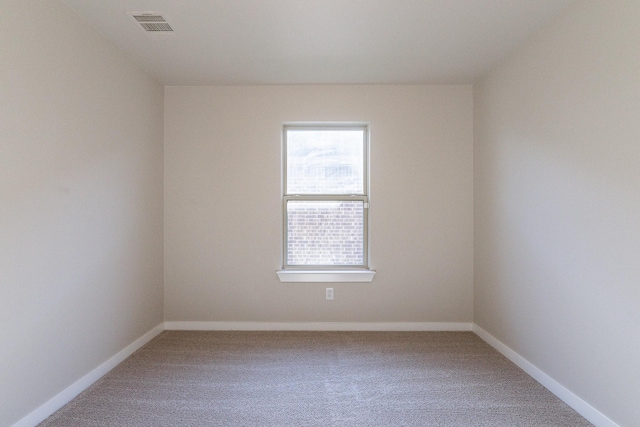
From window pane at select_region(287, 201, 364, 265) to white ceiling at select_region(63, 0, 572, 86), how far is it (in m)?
1.27

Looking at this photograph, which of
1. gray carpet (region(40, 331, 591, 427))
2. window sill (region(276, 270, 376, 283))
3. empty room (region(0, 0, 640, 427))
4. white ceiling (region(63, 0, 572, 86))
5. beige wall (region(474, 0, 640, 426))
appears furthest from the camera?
window sill (region(276, 270, 376, 283))

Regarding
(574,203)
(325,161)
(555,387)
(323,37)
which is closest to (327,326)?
(325,161)

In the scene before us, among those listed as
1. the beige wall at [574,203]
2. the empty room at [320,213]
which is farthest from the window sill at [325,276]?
the beige wall at [574,203]

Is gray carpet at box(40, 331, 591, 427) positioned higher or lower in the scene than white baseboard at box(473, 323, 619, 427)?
lower

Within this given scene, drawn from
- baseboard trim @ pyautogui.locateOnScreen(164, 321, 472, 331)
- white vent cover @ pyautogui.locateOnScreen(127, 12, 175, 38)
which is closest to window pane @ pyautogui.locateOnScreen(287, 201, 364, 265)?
baseboard trim @ pyautogui.locateOnScreen(164, 321, 472, 331)

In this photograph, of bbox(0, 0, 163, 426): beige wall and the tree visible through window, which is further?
the tree visible through window

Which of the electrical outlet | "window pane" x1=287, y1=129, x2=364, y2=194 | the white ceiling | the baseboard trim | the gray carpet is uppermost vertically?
the white ceiling

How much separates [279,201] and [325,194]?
0.49 meters

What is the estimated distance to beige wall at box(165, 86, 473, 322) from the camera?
12.5 feet

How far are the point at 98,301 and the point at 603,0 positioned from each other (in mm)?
3666

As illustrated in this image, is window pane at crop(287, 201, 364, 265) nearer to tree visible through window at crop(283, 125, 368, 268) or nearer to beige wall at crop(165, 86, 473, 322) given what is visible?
tree visible through window at crop(283, 125, 368, 268)

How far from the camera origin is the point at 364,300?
3.81m

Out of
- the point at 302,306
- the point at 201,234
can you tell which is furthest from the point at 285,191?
the point at 302,306

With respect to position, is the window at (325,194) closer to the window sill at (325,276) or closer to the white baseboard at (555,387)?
the window sill at (325,276)
